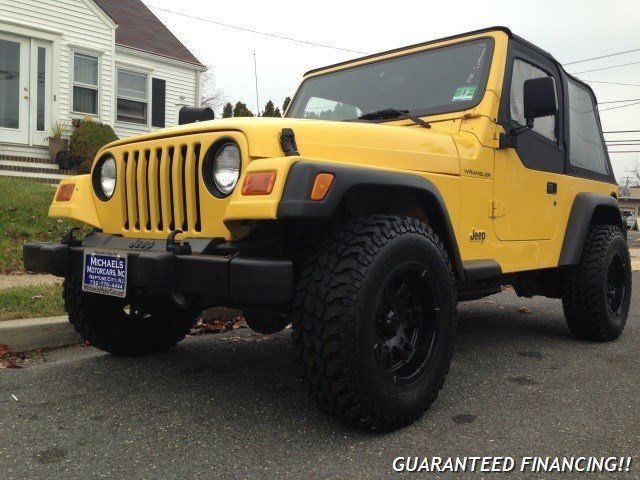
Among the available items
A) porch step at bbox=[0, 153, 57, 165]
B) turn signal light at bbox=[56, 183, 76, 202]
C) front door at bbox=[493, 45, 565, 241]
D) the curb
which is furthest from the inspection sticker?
porch step at bbox=[0, 153, 57, 165]

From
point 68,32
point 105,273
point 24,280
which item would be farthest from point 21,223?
point 68,32

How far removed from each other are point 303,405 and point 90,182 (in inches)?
64.6

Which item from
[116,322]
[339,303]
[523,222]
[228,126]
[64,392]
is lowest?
[64,392]

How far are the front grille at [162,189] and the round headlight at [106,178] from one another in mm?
162

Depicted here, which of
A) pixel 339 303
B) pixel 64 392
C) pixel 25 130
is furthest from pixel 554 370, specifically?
pixel 25 130

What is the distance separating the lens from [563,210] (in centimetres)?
407

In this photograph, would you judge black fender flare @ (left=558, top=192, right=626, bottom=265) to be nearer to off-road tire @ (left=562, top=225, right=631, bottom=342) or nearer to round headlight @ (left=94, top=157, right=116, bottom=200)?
off-road tire @ (left=562, top=225, right=631, bottom=342)

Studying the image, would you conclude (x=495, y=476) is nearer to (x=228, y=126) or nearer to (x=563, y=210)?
(x=228, y=126)

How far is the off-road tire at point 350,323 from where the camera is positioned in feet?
7.53

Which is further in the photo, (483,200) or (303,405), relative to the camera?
(483,200)

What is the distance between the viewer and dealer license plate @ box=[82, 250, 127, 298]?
2.60 metres

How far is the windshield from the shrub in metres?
9.49

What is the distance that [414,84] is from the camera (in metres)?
3.69

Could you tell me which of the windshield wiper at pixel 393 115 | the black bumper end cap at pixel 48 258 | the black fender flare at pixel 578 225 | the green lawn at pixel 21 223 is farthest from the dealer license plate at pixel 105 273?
the green lawn at pixel 21 223
